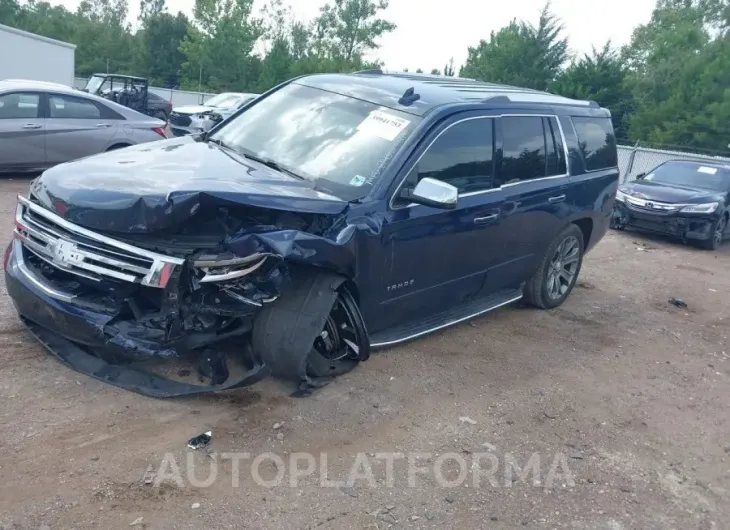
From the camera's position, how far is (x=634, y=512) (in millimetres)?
3592

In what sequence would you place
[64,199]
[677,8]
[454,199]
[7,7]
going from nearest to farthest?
[64,199], [454,199], [677,8], [7,7]

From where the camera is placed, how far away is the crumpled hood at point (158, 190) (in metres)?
3.64

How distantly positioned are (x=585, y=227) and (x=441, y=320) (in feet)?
8.22

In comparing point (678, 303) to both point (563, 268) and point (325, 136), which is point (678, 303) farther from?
point (325, 136)

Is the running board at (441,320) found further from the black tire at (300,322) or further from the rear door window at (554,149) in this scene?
the rear door window at (554,149)

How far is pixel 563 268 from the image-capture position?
679 centimetres

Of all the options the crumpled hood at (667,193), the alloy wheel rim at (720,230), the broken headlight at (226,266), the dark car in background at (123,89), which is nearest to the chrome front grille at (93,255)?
the broken headlight at (226,266)

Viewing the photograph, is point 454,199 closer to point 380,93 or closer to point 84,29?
point 380,93

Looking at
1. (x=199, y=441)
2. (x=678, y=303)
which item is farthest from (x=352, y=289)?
(x=678, y=303)

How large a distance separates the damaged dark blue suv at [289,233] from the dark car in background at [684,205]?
6.42 m

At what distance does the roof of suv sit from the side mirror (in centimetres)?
71

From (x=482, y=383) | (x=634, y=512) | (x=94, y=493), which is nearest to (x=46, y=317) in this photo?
(x=94, y=493)

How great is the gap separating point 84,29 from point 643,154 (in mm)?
52059

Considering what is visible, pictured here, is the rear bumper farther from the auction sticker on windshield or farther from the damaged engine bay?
the auction sticker on windshield
